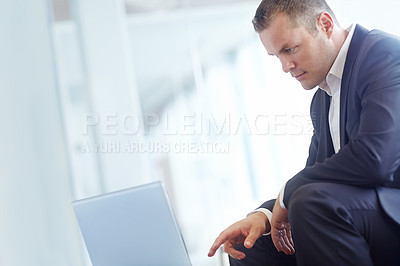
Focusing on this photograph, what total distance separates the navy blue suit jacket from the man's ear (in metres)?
0.11

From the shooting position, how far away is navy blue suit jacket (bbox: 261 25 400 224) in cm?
118

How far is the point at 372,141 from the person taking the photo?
1.19 metres

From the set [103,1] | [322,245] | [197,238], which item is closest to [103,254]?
[322,245]

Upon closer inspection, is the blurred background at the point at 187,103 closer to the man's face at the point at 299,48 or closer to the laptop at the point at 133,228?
the laptop at the point at 133,228

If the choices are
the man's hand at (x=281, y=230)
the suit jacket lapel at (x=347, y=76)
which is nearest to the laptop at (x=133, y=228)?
the man's hand at (x=281, y=230)

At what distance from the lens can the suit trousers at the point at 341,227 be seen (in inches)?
43.1

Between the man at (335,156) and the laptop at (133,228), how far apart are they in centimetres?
15

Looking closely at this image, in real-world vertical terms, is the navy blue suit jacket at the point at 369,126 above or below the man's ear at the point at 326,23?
below

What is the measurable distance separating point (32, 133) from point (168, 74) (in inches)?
140

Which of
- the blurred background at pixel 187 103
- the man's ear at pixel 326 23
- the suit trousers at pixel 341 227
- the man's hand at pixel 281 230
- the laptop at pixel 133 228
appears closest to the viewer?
the suit trousers at pixel 341 227

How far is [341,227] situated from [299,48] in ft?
2.01

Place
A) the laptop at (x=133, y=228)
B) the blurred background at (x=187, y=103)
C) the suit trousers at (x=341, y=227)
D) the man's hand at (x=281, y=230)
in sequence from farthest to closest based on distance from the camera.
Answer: the blurred background at (x=187, y=103) < the laptop at (x=133, y=228) < the man's hand at (x=281, y=230) < the suit trousers at (x=341, y=227)

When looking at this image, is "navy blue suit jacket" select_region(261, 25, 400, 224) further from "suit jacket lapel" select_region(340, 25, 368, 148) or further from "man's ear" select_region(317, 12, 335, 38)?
"man's ear" select_region(317, 12, 335, 38)

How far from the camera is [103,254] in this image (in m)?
1.50
